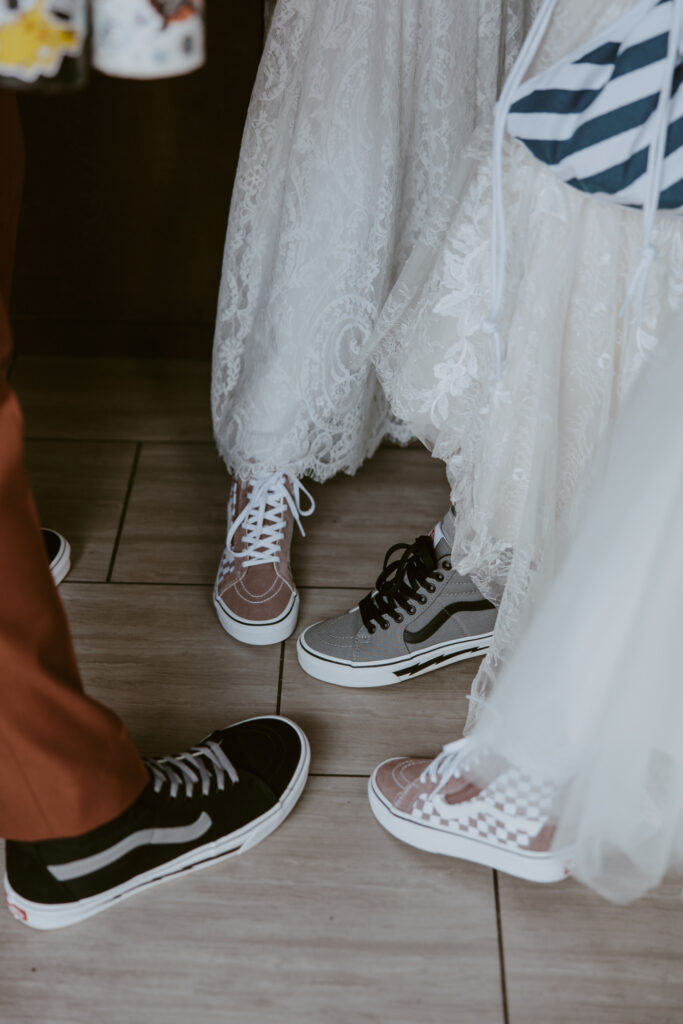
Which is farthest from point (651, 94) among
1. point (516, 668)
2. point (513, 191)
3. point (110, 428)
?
point (110, 428)

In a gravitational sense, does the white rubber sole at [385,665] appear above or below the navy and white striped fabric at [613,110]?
below

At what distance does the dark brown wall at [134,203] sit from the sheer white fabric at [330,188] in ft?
1.05

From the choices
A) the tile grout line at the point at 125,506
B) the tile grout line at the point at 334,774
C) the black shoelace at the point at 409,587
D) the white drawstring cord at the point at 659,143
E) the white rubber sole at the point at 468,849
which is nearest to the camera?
the white drawstring cord at the point at 659,143

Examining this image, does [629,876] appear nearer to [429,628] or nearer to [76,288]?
[429,628]

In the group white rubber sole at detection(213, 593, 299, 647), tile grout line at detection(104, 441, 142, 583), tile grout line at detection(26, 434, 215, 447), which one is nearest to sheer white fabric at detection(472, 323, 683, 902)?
white rubber sole at detection(213, 593, 299, 647)

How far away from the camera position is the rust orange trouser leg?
642mm

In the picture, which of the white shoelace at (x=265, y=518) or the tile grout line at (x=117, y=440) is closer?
the white shoelace at (x=265, y=518)

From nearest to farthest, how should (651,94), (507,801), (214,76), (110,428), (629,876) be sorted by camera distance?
(651,94)
(629,876)
(507,801)
(214,76)
(110,428)

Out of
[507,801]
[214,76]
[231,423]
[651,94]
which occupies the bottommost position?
[507,801]

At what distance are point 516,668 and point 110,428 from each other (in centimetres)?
85

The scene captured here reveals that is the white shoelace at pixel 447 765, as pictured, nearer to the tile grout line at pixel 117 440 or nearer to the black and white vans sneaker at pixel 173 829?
the black and white vans sneaker at pixel 173 829

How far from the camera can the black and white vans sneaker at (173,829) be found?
79cm

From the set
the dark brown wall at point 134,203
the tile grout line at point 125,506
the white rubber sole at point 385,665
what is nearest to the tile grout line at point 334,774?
the white rubber sole at point 385,665

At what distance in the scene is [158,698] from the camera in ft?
3.35
